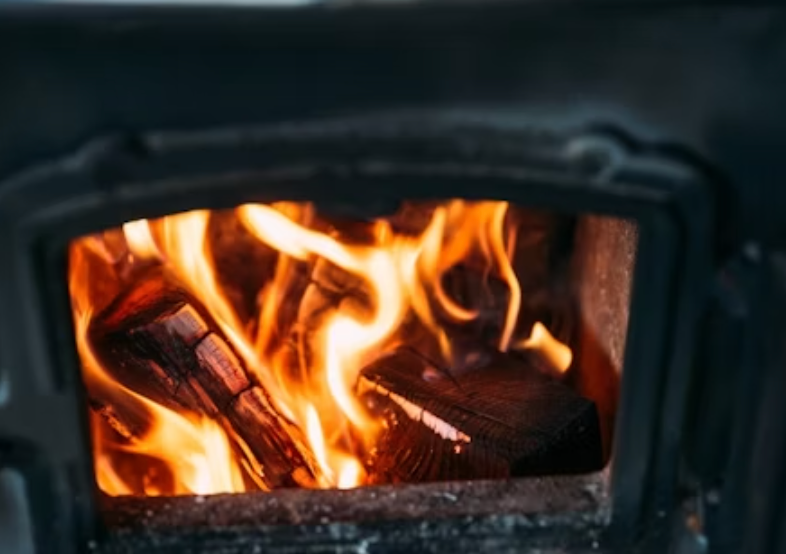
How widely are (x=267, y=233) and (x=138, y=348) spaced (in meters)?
0.18

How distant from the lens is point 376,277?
1.29m

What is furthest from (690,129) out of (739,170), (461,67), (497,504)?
(497,504)

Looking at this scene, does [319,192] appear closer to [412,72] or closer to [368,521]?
[412,72]

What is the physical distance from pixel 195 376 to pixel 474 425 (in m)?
0.29

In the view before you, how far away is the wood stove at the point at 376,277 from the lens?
85cm

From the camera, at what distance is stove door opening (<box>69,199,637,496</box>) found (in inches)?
47.5

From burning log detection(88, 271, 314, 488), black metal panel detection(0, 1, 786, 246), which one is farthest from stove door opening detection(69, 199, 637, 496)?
black metal panel detection(0, 1, 786, 246)

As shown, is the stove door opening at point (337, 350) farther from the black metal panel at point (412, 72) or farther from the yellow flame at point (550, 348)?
the black metal panel at point (412, 72)

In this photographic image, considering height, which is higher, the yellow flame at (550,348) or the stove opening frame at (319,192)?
the stove opening frame at (319,192)

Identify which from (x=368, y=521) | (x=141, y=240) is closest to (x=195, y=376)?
(x=141, y=240)

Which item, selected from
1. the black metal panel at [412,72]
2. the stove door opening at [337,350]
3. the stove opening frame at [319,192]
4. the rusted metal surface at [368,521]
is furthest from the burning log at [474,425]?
the black metal panel at [412,72]

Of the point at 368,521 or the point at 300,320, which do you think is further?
the point at 300,320

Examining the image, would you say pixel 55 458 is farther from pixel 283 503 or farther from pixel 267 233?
pixel 267 233

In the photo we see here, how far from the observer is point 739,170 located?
0.89m
